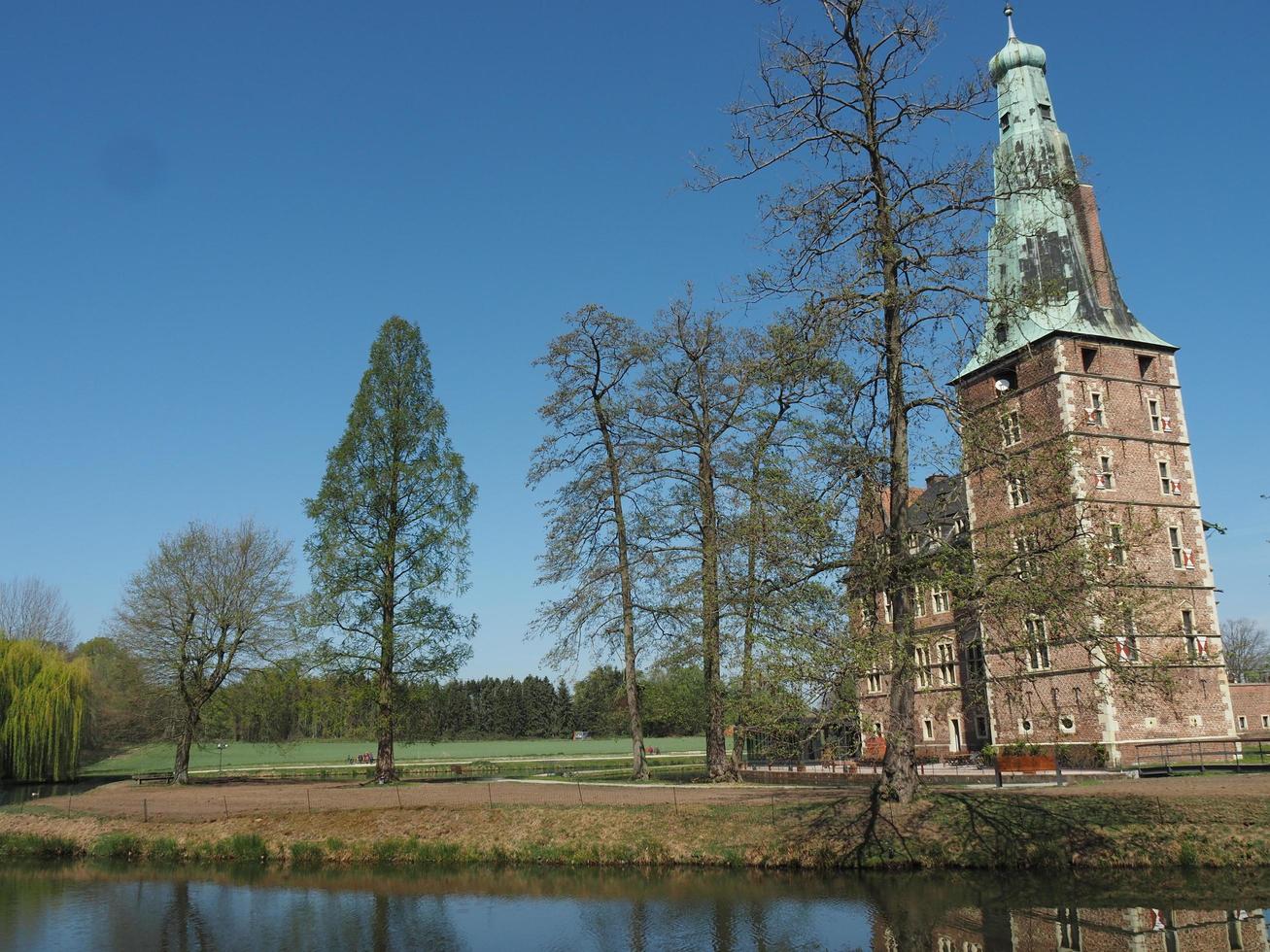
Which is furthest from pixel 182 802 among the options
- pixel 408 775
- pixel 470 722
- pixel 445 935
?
pixel 470 722

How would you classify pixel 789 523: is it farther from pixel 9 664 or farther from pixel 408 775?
pixel 9 664

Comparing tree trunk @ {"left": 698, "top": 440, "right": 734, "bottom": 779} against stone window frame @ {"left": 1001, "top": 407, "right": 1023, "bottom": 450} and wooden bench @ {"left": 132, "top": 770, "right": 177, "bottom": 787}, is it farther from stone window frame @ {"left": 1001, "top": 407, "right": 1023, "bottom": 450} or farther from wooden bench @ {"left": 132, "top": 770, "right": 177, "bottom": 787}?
wooden bench @ {"left": 132, "top": 770, "right": 177, "bottom": 787}

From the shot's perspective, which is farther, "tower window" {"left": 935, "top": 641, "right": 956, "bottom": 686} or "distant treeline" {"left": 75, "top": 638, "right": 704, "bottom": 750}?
"tower window" {"left": 935, "top": 641, "right": 956, "bottom": 686}

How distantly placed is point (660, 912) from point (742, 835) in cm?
510

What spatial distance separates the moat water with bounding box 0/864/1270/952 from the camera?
1391 cm

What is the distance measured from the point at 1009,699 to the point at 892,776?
13.7 ft

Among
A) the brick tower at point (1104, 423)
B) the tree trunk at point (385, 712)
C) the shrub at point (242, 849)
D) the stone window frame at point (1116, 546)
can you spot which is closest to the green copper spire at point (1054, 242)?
the brick tower at point (1104, 423)

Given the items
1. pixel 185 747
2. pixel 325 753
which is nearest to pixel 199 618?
pixel 185 747

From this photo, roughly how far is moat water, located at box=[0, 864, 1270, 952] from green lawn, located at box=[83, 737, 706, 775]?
40649 millimetres

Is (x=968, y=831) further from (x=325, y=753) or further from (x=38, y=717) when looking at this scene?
(x=325, y=753)

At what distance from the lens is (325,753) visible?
7969 centimetres

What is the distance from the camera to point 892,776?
20.0m

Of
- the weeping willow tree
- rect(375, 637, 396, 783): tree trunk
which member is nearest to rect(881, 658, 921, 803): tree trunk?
rect(375, 637, 396, 783): tree trunk

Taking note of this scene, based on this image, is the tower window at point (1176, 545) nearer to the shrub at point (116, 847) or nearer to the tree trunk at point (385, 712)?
the tree trunk at point (385, 712)
